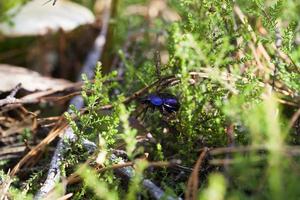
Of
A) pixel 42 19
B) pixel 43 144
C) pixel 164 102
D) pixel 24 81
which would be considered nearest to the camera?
pixel 164 102

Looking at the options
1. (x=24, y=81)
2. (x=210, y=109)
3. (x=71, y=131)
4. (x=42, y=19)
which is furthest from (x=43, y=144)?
(x=42, y=19)

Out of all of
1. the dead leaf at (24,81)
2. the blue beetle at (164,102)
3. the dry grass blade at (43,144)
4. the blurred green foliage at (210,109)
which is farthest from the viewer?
the dead leaf at (24,81)

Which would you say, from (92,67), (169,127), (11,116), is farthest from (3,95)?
(169,127)

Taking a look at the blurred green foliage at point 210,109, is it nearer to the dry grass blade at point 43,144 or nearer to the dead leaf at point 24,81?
the dry grass blade at point 43,144

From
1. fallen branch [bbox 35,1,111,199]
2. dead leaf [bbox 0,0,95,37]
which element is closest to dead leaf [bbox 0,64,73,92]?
fallen branch [bbox 35,1,111,199]

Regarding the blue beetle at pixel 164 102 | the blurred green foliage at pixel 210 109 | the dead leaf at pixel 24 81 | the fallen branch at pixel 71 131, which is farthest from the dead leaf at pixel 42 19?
the blue beetle at pixel 164 102

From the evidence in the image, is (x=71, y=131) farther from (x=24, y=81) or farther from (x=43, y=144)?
(x=24, y=81)

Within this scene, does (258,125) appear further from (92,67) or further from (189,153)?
(92,67)
